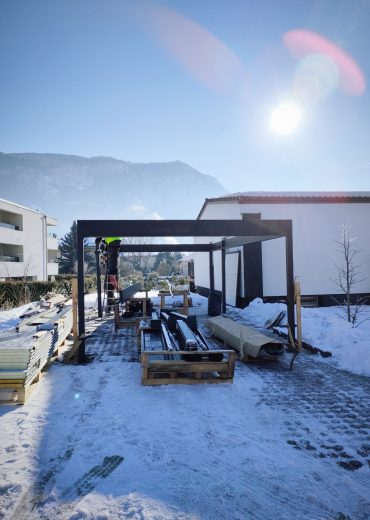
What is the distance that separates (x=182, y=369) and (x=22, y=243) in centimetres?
2815

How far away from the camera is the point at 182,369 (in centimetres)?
566

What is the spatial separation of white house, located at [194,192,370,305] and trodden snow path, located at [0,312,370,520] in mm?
8882

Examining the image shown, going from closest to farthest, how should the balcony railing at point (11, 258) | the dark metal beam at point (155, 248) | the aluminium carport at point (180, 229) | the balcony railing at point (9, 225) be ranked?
the aluminium carport at point (180, 229)
the dark metal beam at point (155, 248)
the balcony railing at point (11, 258)
the balcony railing at point (9, 225)

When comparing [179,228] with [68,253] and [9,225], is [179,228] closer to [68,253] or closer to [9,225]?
[9,225]

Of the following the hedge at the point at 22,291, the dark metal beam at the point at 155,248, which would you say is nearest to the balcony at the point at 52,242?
the hedge at the point at 22,291

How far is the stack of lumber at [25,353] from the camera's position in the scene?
4871mm

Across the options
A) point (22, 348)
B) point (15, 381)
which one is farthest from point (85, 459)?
point (22, 348)

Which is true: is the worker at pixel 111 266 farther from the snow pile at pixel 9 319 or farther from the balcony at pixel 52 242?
the balcony at pixel 52 242

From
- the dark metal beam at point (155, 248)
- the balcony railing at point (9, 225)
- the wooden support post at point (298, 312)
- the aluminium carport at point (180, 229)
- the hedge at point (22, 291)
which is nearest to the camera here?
the aluminium carport at point (180, 229)

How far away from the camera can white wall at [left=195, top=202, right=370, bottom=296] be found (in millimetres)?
14711

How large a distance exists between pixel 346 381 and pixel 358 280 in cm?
1094

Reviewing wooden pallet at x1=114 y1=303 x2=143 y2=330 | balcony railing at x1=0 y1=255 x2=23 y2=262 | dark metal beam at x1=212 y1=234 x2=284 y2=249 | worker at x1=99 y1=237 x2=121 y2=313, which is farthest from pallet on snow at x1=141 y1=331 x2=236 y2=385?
balcony railing at x1=0 y1=255 x2=23 y2=262

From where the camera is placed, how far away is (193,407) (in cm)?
473

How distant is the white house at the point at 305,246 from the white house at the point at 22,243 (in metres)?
19.1
